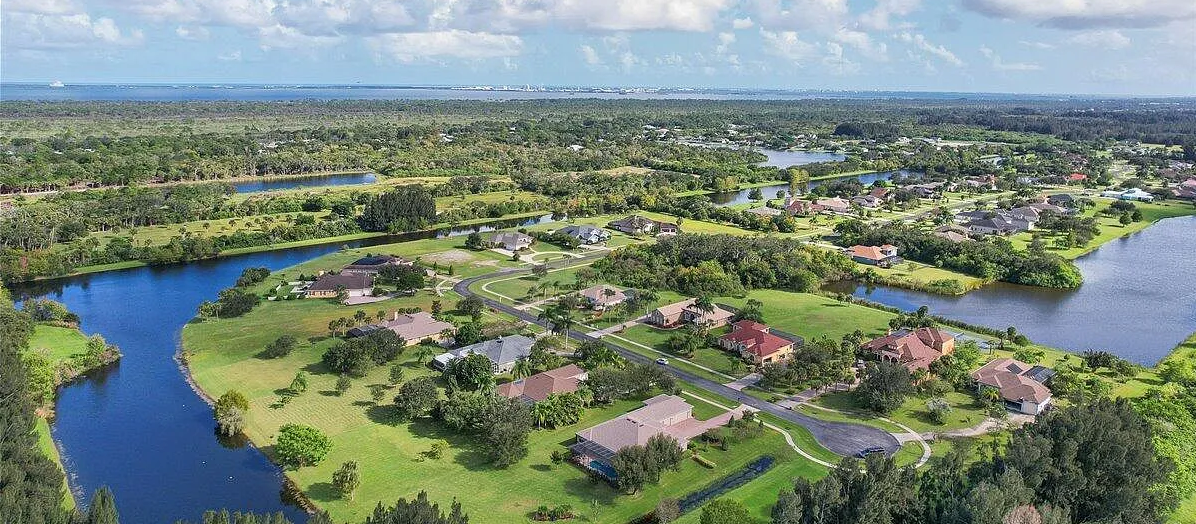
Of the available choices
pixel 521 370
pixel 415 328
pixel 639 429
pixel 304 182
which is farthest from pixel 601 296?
pixel 304 182

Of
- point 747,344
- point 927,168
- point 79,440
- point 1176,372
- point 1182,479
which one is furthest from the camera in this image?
point 927,168

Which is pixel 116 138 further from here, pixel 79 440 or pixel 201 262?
pixel 79 440

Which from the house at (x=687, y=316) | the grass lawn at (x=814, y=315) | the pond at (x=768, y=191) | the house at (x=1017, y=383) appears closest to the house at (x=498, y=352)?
the house at (x=687, y=316)

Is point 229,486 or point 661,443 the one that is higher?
point 661,443

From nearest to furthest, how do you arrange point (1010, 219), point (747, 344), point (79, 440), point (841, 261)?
point (79, 440)
point (747, 344)
point (841, 261)
point (1010, 219)

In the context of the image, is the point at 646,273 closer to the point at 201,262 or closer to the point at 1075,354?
the point at 1075,354

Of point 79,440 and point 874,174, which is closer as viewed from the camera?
point 79,440

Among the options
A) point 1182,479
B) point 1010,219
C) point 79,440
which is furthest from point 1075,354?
point 79,440

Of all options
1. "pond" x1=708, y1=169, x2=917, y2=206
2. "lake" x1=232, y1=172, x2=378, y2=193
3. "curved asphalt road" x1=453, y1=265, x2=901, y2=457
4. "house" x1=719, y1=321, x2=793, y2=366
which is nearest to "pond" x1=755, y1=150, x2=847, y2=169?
"pond" x1=708, y1=169, x2=917, y2=206
